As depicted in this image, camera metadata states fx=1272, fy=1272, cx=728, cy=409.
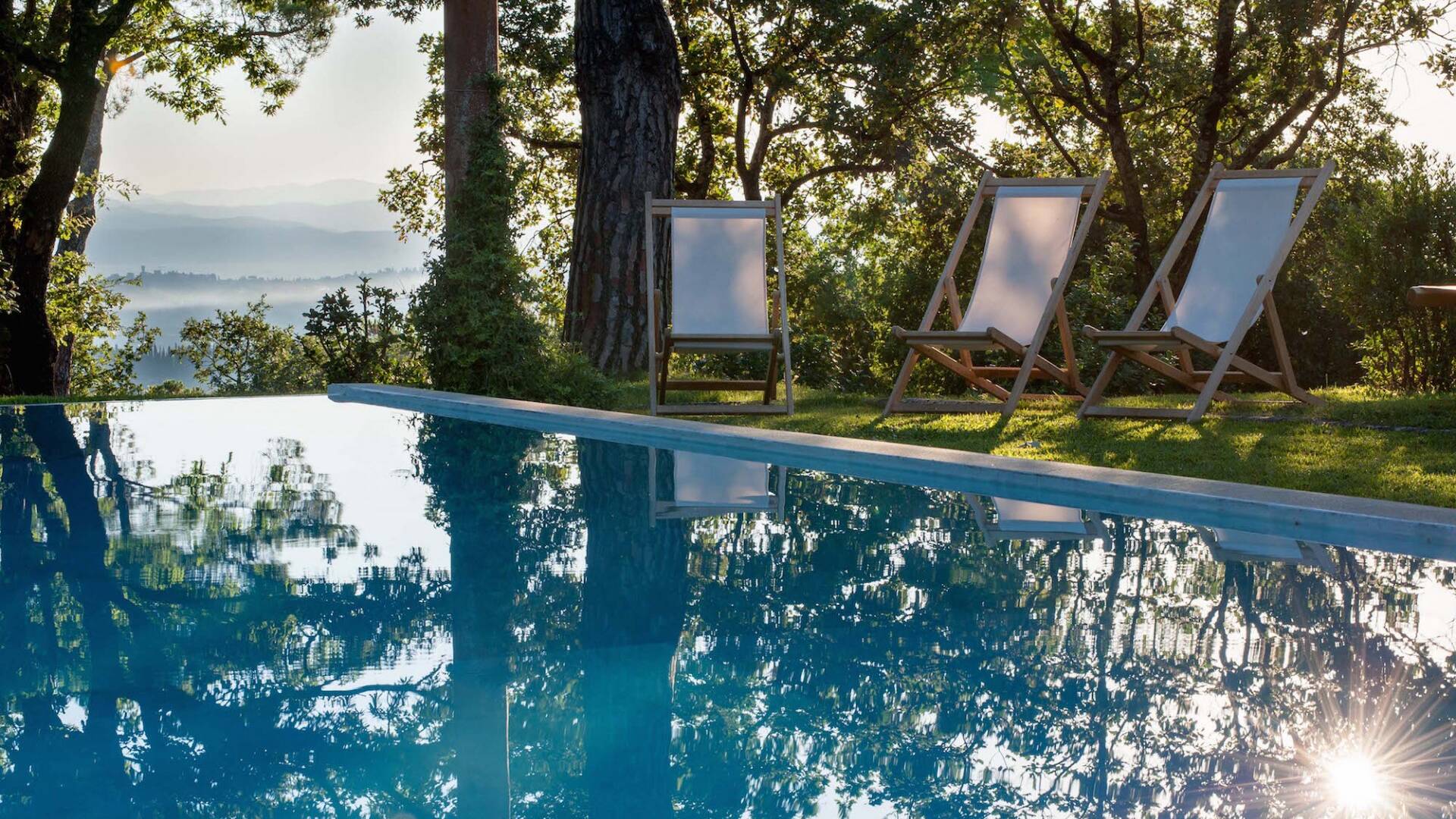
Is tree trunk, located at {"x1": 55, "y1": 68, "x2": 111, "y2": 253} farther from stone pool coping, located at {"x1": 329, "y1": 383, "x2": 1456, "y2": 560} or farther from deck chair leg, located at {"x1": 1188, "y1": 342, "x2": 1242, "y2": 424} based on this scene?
deck chair leg, located at {"x1": 1188, "y1": 342, "x2": 1242, "y2": 424}

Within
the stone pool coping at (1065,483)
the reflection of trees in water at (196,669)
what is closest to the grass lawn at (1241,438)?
the stone pool coping at (1065,483)

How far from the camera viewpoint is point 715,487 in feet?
14.8

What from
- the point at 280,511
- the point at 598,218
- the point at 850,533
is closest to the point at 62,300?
the point at 598,218

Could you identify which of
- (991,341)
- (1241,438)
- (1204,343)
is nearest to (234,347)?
(991,341)

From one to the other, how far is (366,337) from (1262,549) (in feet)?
22.7

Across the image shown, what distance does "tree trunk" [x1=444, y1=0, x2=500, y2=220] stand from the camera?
29.2 ft

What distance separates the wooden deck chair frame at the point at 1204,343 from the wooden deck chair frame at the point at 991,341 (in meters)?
0.33

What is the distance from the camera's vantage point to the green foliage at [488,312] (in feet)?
24.9

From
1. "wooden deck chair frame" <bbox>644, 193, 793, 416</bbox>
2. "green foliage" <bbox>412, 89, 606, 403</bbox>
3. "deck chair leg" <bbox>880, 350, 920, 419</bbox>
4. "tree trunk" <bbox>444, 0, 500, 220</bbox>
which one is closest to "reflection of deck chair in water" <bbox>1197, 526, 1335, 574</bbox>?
"deck chair leg" <bbox>880, 350, 920, 419</bbox>

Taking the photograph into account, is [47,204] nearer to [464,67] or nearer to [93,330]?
[464,67]

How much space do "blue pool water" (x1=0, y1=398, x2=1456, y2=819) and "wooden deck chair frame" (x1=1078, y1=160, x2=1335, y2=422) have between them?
2315 mm

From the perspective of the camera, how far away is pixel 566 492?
4.45m

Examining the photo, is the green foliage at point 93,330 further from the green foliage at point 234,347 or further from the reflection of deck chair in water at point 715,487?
the reflection of deck chair in water at point 715,487

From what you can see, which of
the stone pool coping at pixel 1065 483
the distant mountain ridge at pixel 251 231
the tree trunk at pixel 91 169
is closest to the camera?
the stone pool coping at pixel 1065 483
